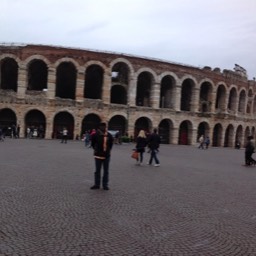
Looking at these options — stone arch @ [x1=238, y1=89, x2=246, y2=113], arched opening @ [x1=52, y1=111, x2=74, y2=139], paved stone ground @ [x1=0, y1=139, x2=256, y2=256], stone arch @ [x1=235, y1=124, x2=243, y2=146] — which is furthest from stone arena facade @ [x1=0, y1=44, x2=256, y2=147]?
paved stone ground @ [x1=0, y1=139, x2=256, y2=256]

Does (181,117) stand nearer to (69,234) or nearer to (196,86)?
(196,86)

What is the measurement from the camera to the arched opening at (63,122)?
37.1 meters

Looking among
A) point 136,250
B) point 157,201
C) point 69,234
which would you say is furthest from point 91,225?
point 157,201

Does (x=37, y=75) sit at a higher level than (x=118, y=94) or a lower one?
higher

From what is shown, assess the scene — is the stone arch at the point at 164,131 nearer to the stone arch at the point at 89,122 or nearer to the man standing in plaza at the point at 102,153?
the stone arch at the point at 89,122

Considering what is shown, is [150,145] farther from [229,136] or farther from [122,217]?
[229,136]

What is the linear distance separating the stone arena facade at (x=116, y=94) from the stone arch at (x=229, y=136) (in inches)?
5.0

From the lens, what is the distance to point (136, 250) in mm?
4746

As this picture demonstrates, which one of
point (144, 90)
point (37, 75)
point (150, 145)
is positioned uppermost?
point (37, 75)

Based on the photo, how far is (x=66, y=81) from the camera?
138 ft

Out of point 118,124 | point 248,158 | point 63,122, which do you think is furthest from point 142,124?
point 248,158

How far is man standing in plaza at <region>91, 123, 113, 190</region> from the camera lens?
9.15m

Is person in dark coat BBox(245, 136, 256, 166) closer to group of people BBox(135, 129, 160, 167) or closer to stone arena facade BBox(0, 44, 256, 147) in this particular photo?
group of people BBox(135, 129, 160, 167)

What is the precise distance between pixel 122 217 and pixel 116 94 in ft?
122
